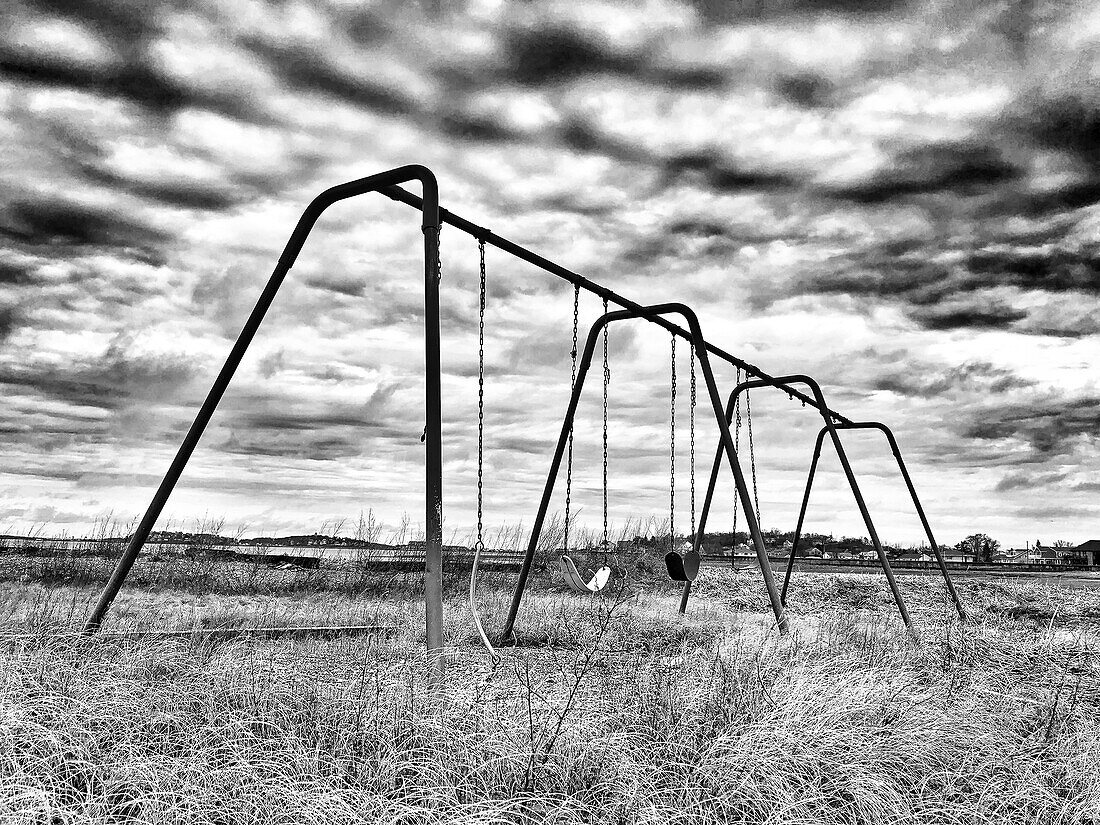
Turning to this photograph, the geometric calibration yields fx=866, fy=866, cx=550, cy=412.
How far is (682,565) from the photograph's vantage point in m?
8.19

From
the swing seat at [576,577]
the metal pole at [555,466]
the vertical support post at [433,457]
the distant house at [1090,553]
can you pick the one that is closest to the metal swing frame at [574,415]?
→ the metal pole at [555,466]

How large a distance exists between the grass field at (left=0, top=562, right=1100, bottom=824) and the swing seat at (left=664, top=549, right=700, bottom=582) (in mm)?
846

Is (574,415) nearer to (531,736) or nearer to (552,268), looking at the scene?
(552,268)

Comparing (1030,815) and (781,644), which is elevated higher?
(781,644)

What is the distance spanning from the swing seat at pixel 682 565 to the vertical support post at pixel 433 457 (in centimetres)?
283

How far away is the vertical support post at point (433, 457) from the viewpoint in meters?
5.72

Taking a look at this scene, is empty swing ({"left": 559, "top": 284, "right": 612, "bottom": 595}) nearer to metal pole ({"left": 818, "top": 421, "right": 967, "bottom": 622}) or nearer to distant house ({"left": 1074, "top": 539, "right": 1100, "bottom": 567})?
metal pole ({"left": 818, "top": 421, "right": 967, "bottom": 622})

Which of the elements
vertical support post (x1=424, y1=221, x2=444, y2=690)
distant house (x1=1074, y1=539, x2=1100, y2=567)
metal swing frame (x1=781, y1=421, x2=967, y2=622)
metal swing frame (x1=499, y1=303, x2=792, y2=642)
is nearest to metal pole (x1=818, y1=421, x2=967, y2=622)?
metal swing frame (x1=781, y1=421, x2=967, y2=622)

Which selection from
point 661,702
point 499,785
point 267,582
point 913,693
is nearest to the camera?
point 499,785

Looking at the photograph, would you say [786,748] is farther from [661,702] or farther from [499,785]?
[499,785]

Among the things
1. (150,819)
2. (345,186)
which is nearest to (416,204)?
(345,186)

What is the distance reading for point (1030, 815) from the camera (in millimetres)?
4125

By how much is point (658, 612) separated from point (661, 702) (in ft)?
24.2

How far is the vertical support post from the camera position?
572 centimetres
